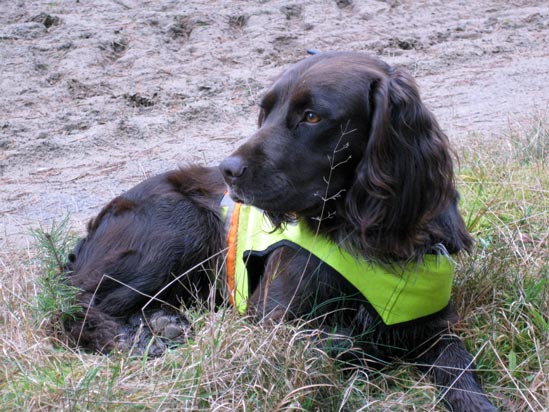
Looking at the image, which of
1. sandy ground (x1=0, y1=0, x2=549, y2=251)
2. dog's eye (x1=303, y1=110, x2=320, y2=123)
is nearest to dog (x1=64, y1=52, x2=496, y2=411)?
dog's eye (x1=303, y1=110, x2=320, y2=123)

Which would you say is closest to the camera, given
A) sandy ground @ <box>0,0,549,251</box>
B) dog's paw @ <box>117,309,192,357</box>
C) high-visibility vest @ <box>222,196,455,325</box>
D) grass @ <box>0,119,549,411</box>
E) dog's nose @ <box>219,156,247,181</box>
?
grass @ <box>0,119,549,411</box>

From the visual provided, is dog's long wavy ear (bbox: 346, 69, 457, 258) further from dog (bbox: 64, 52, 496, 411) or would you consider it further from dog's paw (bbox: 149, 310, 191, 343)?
dog's paw (bbox: 149, 310, 191, 343)

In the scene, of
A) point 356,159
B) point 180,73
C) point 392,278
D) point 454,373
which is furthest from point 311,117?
point 180,73

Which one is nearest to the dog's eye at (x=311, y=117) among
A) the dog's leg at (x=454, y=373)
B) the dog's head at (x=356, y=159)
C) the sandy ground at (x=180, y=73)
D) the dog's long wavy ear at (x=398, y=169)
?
the dog's head at (x=356, y=159)

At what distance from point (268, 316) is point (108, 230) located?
1.09m

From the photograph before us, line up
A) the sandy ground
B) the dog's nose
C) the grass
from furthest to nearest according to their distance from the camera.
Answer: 1. the sandy ground
2. the dog's nose
3. the grass

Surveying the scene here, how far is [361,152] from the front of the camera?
2.71 m

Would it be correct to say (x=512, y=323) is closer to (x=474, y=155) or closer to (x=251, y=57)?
(x=474, y=155)

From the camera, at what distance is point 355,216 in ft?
8.96

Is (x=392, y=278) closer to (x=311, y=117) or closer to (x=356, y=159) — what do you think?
(x=356, y=159)

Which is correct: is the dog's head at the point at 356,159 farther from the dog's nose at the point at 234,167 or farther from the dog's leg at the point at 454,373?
the dog's leg at the point at 454,373

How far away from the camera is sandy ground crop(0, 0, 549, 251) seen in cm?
545

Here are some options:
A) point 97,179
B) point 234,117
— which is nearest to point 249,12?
point 234,117

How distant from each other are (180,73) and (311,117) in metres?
4.47
